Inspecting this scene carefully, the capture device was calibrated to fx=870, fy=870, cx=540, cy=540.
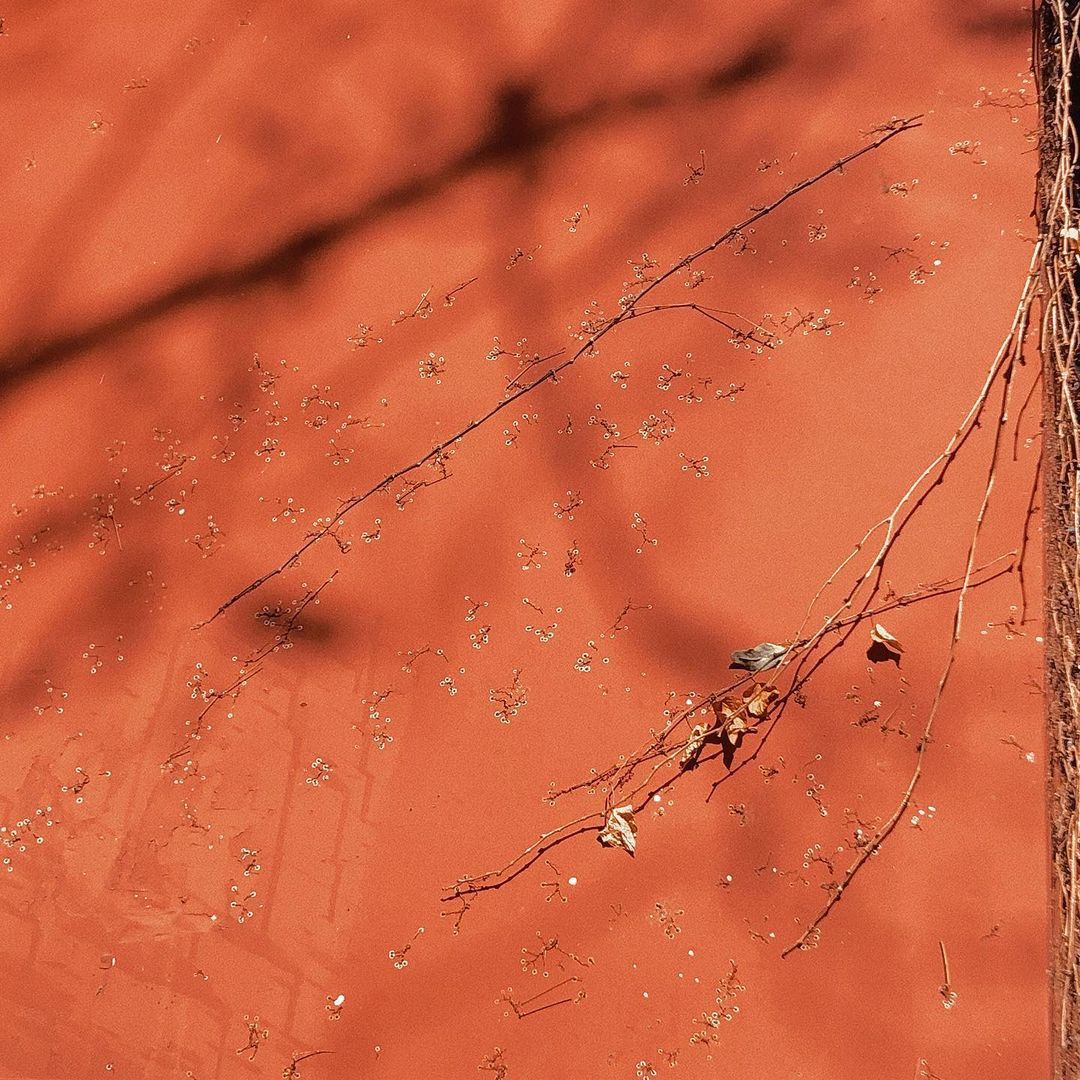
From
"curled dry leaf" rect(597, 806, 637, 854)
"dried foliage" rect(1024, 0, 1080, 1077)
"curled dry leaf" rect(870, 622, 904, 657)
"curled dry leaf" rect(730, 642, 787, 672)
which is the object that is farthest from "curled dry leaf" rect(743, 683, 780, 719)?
"dried foliage" rect(1024, 0, 1080, 1077)

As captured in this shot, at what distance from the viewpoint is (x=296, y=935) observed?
182 cm

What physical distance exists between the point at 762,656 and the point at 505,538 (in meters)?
0.66

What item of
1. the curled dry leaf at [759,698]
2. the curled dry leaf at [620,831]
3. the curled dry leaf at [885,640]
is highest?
the curled dry leaf at [885,640]

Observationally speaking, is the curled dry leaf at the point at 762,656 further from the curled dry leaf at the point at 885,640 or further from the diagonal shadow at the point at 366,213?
the diagonal shadow at the point at 366,213

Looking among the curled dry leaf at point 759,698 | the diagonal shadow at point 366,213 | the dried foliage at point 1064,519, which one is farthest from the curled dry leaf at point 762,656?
the diagonal shadow at point 366,213

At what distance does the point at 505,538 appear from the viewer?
2.08 meters

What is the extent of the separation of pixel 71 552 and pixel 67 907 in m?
0.84

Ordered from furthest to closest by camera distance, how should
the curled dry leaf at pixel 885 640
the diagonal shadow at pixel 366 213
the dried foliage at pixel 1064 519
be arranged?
1. the diagonal shadow at pixel 366 213
2. the curled dry leaf at pixel 885 640
3. the dried foliage at pixel 1064 519

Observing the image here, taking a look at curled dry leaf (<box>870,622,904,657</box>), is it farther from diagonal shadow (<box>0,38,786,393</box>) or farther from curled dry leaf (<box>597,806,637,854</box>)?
diagonal shadow (<box>0,38,786,393</box>)

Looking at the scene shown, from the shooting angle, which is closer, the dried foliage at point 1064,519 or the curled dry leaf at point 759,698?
the dried foliage at point 1064,519

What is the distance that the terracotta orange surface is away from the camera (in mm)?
1731

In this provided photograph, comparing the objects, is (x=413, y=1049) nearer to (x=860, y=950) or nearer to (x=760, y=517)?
(x=860, y=950)

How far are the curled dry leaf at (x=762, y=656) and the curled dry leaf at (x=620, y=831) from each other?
40cm

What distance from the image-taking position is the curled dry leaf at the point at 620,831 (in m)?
1.72
